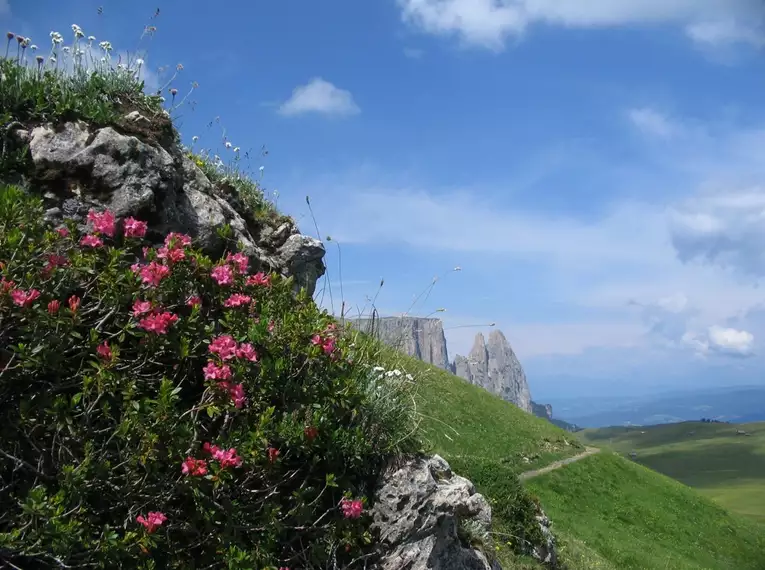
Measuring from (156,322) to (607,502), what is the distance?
2922cm

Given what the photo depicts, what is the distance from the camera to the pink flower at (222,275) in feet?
18.2

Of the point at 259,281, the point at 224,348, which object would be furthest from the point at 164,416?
the point at 259,281

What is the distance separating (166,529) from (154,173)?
4.47 meters

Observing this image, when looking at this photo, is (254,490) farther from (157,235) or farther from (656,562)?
(656,562)

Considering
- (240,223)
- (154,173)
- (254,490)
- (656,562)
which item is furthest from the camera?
(656,562)

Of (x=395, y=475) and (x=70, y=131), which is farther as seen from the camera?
(x=70, y=131)

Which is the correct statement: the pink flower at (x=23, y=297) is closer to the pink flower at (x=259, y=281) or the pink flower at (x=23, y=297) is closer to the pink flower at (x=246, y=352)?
the pink flower at (x=246, y=352)

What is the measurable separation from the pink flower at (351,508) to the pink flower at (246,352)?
158 cm

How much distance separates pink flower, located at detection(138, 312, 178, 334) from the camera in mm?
4639

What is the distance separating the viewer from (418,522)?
5789 mm

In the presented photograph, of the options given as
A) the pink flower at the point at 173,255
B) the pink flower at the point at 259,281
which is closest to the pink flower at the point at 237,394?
the pink flower at the point at 173,255

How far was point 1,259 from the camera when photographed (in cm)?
455

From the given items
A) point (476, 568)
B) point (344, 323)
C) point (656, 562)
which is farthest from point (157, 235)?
point (656, 562)

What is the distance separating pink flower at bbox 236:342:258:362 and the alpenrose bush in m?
0.01
